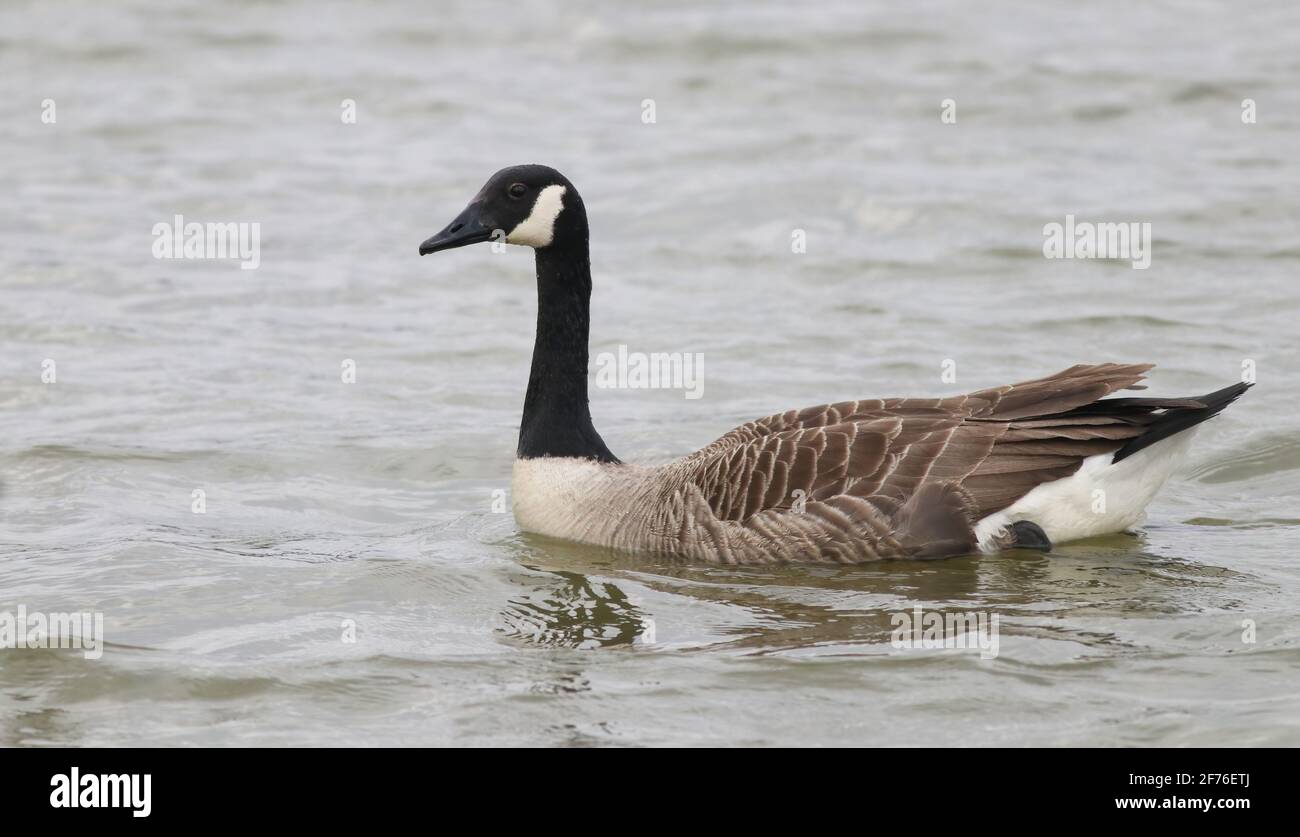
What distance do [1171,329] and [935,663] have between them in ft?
26.4

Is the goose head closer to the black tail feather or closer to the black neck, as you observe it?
the black neck

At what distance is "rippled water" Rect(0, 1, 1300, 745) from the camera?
8070 mm

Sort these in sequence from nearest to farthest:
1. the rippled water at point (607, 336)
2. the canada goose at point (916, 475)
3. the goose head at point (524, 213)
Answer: the rippled water at point (607, 336) < the canada goose at point (916, 475) < the goose head at point (524, 213)

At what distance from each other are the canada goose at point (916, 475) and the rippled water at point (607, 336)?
0.71 ft

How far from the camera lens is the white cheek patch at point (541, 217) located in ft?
34.4

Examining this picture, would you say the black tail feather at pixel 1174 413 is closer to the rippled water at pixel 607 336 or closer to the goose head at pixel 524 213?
the rippled water at pixel 607 336

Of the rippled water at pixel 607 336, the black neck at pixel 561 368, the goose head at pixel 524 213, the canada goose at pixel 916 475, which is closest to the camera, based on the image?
the rippled water at pixel 607 336

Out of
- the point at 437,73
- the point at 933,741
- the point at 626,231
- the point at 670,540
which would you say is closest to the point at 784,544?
the point at 670,540

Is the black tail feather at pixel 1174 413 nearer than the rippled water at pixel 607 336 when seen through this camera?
No

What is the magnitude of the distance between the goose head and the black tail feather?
139 inches

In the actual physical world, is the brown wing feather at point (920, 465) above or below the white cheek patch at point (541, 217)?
below

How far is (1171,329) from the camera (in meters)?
15.2

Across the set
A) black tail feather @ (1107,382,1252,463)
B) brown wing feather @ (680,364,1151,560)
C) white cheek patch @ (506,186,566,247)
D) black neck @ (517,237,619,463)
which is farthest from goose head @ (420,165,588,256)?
black tail feather @ (1107,382,1252,463)

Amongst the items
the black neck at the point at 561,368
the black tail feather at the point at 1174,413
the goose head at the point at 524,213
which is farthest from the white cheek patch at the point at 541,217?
the black tail feather at the point at 1174,413
